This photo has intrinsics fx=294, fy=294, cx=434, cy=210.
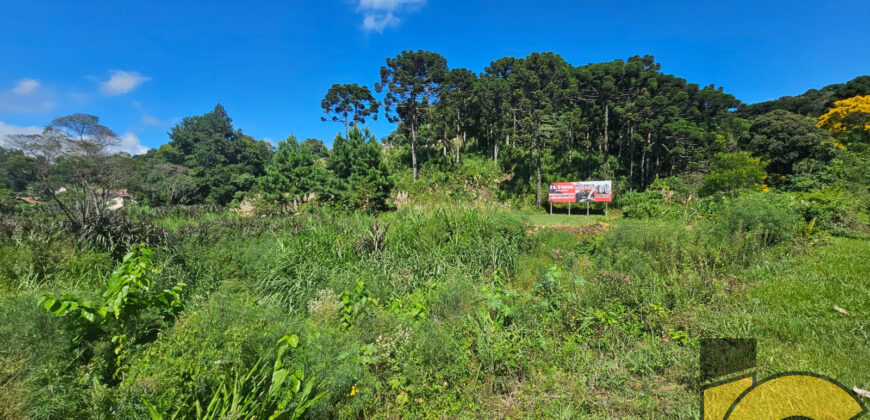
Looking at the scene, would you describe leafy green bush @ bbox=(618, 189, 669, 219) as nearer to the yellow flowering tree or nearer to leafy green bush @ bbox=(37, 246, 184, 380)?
the yellow flowering tree

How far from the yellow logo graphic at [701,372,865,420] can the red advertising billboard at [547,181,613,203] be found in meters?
14.8

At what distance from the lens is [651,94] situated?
24750 millimetres

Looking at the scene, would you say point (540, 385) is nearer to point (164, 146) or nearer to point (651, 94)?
point (651, 94)

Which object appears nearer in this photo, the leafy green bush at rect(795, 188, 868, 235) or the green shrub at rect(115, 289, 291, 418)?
the green shrub at rect(115, 289, 291, 418)

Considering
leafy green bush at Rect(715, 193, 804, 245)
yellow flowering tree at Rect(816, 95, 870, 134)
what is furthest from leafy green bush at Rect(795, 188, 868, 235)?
yellow flowering tree at Rect(816, 95, 870, 134)

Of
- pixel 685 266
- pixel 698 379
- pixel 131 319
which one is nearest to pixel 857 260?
pixel 685 266

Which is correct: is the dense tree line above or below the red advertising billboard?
above

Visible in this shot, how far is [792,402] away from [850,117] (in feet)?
93.3

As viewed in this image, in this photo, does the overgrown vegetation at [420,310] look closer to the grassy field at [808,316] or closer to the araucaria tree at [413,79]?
the grassy field at [808,316]

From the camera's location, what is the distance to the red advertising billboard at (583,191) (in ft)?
49.9

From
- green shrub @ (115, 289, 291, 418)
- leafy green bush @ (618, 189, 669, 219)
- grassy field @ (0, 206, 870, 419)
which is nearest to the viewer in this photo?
green shrub @ (115, 289, 291, 418)

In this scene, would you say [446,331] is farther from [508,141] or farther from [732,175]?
[508,141]

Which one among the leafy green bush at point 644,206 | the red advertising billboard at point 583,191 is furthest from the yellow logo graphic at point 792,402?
the red advertising billboard at point 583,191

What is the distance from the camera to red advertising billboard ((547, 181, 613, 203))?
15210 mm
